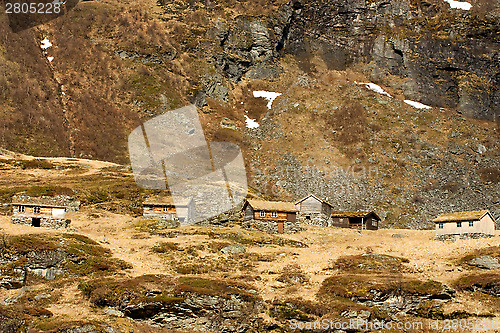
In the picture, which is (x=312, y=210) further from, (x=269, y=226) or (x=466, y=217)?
(x=466, y=217)

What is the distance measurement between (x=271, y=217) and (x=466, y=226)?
22.6 meters

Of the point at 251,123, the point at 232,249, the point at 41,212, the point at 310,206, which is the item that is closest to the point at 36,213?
→ the point at 41,212

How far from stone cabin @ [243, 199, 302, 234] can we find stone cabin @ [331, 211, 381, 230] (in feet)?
35.4

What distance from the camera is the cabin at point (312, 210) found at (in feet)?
241

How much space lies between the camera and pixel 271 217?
65.5 meters

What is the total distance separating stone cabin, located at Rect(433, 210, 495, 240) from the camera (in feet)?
182

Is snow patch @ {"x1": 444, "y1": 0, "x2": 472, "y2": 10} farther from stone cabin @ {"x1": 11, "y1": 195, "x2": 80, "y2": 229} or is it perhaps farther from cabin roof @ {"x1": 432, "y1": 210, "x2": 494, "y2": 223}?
Answer: stone cabin @ {"x1": 11, "y1": 195, "x2": 80, "y2": 229}

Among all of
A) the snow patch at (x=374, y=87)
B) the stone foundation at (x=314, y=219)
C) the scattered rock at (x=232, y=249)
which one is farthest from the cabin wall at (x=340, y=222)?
the snow patch at (x=374, y=87)

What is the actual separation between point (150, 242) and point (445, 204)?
6026 centimetres

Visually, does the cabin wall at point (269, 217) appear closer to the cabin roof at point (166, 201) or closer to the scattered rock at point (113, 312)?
the cabin roof at point (166, 201)

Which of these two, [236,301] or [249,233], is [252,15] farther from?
[236,301]

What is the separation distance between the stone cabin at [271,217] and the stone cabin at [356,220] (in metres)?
10.8

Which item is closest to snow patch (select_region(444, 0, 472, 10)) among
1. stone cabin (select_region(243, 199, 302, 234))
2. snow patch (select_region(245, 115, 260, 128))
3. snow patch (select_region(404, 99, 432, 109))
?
snow patch (select_region(404, 99, 432, 109))

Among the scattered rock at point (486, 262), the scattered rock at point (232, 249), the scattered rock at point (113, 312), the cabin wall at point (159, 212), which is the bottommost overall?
the scattered rock at point (113, 312)
